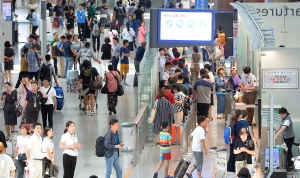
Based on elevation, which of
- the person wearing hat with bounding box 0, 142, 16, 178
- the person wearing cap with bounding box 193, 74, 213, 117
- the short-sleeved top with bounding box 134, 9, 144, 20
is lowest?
the person wearing hat with bounding box 0, 142, 16, 178

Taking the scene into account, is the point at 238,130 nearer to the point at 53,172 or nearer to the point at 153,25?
the point at 53,172

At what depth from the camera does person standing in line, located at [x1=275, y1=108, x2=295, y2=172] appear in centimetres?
1947

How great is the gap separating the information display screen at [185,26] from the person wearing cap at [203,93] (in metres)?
5.00

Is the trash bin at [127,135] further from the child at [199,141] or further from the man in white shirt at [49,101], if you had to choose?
the child at [199,141]

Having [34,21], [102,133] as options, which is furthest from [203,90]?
[34,21]

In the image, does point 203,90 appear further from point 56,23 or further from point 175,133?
point 56,23

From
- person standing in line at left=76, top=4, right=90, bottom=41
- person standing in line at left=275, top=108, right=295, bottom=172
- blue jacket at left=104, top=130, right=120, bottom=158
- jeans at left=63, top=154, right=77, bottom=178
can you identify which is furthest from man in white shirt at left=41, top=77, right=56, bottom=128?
person standing in line at left=76, top=4, right=90, bottom=41

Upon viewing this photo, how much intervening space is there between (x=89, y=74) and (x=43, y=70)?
1.42m

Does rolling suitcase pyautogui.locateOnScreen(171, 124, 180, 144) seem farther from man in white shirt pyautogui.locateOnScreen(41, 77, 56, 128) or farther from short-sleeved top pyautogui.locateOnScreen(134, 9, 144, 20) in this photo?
short-sleeved top pyautogui.locateOnScreen(134, 9, 144, 20)

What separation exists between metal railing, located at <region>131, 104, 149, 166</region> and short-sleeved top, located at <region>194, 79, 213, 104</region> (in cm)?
178

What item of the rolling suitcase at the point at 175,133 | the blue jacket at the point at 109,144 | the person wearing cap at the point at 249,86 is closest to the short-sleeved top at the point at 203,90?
the person wearing cap at the point at 249,86

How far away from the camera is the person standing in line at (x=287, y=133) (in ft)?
63.9

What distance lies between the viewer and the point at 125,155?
842 inches

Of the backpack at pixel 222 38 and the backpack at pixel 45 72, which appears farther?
the backpack at pixel 222 38
